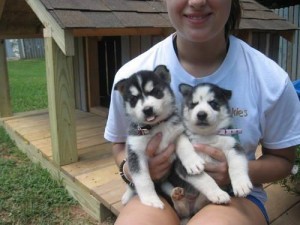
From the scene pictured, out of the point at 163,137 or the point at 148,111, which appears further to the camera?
the point at 163,137

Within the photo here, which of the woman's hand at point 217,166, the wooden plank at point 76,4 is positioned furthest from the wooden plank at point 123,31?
the woman's hand at point 217,166

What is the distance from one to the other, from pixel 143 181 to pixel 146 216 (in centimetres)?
20

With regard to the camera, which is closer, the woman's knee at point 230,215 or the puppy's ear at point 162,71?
the woman's knee at point 230,215

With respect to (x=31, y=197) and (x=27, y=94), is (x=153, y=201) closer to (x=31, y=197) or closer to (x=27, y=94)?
(x=31, y=197)

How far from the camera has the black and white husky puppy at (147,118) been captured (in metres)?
2.14

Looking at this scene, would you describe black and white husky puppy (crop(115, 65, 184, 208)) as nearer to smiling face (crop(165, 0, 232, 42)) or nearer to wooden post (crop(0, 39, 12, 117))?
smiling face (crop(165, 0, 232, 42))

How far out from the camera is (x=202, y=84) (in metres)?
2.17

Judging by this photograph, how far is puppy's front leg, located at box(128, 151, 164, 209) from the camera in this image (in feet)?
7.02

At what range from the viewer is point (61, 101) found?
402 cm

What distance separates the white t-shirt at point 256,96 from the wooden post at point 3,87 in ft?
15.2

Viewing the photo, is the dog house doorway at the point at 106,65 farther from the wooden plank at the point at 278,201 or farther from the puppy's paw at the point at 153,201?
the puppy's paw at the point at 153,201

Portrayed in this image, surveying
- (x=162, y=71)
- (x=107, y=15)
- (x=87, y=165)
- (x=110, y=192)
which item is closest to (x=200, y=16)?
(x=162, y=71)

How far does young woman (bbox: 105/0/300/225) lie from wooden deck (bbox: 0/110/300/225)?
3.40 feet

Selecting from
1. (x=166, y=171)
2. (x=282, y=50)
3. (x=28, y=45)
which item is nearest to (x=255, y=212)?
(x=166, y=171)
